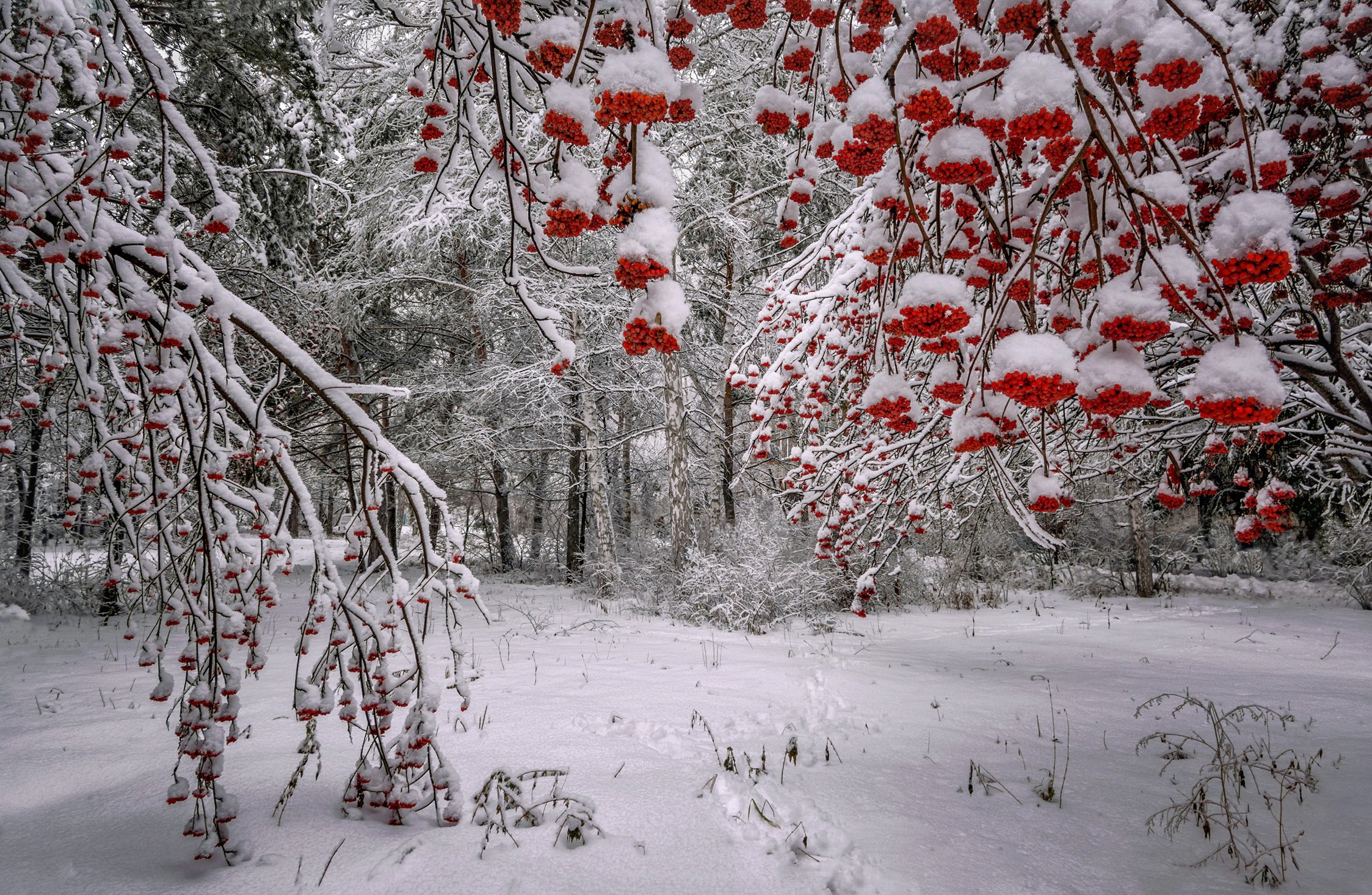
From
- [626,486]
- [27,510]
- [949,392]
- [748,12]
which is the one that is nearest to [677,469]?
[27,510]

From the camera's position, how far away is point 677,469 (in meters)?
9.29

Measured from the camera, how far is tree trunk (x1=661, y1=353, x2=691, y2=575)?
9.22 metres

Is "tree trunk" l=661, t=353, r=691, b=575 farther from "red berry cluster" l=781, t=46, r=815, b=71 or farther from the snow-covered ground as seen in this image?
"red berry cluster" l=781, t=46, r=815, b=71

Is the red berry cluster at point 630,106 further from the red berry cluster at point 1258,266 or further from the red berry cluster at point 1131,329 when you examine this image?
the red berry cluster at point 1258,266

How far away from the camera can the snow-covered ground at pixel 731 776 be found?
209cm

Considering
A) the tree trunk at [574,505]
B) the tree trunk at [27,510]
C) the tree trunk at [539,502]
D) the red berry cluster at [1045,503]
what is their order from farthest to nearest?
the tree trunk at [539,502], the tree trunk at [574,505], the tree trunk at [27,510], the red berry cluster at [1045,503]

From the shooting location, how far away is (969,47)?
1345 mm

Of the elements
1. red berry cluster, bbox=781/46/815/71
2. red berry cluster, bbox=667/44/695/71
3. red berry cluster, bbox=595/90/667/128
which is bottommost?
red berry cluster, bbox=595/90/667/128

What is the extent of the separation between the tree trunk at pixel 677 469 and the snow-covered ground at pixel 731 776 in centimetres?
349

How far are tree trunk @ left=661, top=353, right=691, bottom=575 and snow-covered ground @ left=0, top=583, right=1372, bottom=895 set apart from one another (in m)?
3.49

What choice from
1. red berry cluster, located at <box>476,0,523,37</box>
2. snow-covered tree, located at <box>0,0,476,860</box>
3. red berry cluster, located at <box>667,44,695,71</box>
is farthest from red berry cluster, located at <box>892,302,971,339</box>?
snow-covered tree, located at <box>0,0,476,860</box>

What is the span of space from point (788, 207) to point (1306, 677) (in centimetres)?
573

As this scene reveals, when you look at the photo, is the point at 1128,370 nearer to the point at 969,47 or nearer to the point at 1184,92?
the point at 1184,92

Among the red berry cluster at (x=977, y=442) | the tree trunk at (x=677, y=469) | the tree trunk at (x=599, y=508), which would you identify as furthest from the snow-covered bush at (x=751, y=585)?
the red berry cluster at (x=977, y=442)
